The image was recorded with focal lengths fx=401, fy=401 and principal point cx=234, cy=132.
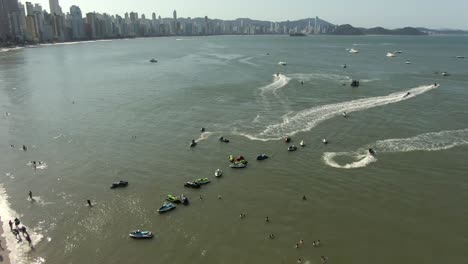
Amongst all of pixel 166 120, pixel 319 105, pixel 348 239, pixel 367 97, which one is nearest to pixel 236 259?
pixel 348 239

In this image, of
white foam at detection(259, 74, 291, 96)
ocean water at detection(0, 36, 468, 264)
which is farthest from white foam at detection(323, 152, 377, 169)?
white foam at detection(259, 74, 291, 96)

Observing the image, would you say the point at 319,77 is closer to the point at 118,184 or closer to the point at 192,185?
the point at 192,185

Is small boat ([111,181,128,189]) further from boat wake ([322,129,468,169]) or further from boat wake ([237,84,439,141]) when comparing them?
boat wake ([322,129,468,169])

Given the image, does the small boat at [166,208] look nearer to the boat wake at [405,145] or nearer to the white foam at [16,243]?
the white foam at [16,243]

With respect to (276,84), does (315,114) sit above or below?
below

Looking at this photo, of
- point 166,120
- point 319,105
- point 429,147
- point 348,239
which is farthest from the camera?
point 319,105

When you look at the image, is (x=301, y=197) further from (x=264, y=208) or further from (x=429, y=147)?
(x=429, y=147)

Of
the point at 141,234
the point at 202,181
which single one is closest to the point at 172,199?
the point at 202,181
